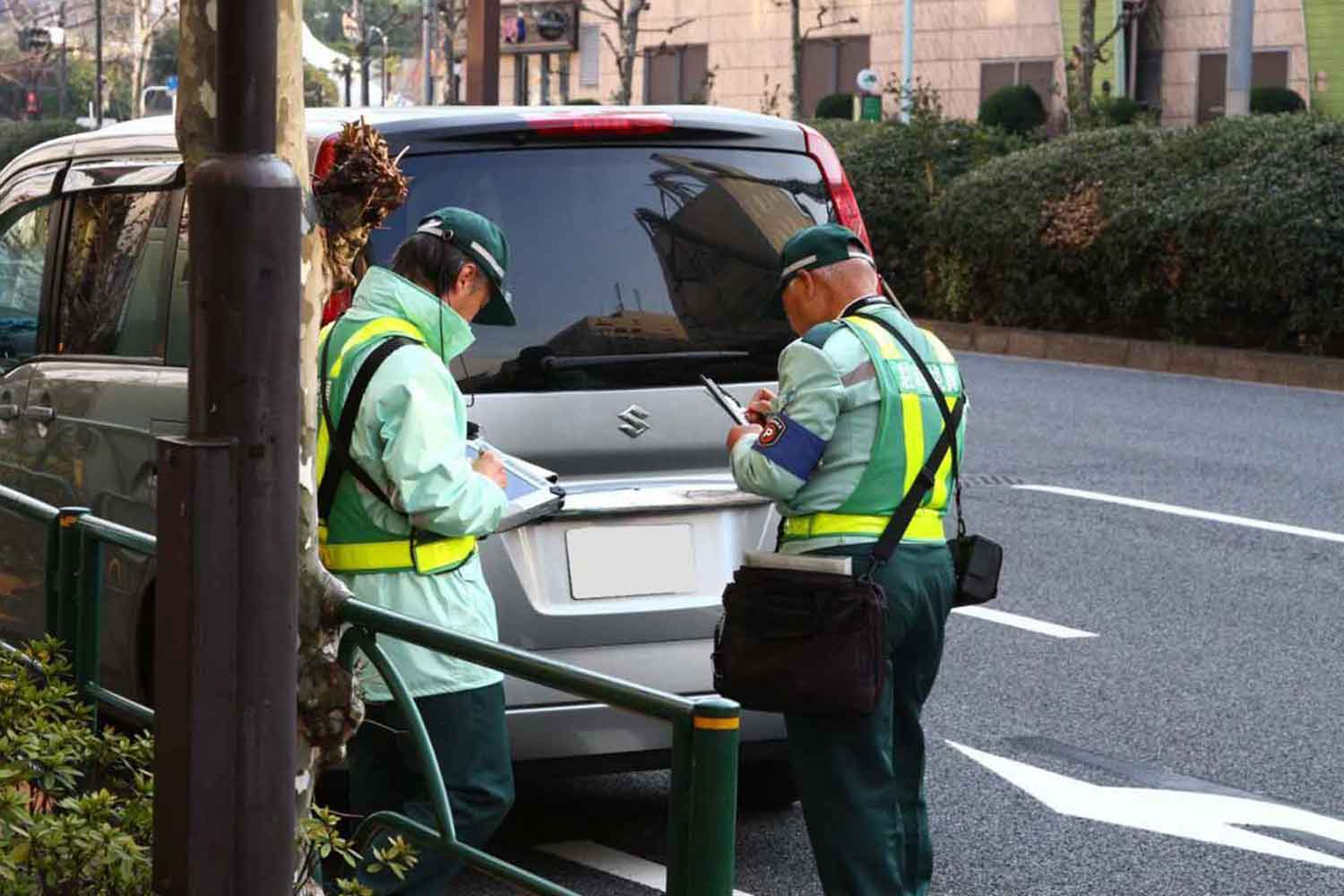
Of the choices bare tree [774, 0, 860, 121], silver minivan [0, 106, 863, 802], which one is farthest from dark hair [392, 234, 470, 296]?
bare tree [774, 0, 860, 121]

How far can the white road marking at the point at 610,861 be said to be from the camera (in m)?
5.62

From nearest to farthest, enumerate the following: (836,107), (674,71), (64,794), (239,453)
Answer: (239,453)
(64,794)
(836,107)
(674,71)

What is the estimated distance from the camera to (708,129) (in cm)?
554

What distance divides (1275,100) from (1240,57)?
48.4 feet

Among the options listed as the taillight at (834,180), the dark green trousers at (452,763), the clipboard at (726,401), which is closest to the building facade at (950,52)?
the taillight at (834,180)

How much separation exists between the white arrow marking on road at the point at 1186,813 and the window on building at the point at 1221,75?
122ft

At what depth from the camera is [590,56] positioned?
205ft

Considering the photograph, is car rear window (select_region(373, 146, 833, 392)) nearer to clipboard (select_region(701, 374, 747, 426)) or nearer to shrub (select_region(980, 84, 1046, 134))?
clipboard (select_region(701, 374, 747, 426))

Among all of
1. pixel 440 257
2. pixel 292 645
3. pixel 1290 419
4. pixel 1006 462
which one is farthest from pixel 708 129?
pixel 1290 419

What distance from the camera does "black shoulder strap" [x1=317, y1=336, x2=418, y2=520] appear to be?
4352mm

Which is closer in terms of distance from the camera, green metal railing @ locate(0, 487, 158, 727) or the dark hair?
the dark hair

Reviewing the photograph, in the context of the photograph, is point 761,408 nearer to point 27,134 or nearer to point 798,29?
point 798,29

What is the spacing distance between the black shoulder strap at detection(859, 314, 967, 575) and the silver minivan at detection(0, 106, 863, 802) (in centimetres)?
67

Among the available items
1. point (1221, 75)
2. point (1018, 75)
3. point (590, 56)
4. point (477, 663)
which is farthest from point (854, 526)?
point (590, 56)
